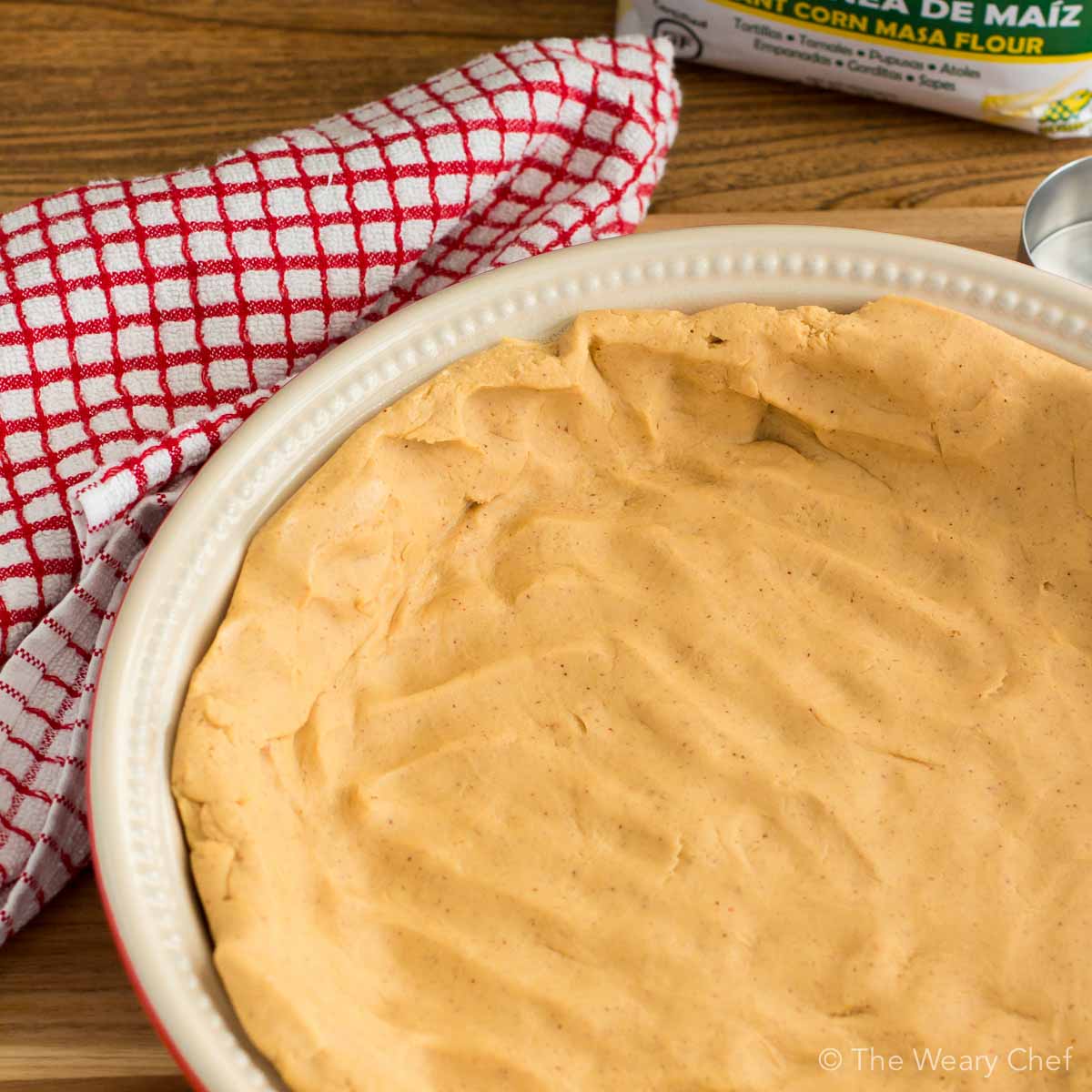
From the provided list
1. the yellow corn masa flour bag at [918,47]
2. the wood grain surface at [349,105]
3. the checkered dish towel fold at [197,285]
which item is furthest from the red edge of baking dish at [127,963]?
the yellow corn masa flour bag at [918,47]

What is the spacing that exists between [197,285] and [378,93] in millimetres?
473

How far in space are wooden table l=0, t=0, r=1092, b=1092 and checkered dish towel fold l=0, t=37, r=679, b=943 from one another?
6.6 inches

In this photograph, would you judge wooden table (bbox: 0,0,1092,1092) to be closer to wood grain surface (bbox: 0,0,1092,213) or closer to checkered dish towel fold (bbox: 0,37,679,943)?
wood grain surface (bbox: 0,0,1092,213)

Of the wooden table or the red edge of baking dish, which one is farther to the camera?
the wooden table

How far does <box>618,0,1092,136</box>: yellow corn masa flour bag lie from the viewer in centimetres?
151

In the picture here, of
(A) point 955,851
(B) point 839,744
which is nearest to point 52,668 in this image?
(B) point 839,744

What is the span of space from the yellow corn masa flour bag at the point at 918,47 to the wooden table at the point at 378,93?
0.04 meters

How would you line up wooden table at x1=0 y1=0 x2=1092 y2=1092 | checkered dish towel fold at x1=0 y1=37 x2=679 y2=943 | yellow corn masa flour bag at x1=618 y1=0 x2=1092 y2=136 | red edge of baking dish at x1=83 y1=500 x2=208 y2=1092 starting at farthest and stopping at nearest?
wooden table at x1=0 y1=0 x2=1092 y2=1092, yellow corn masa flour bag at x1=618 y1=0 x2=1092 y2=136, checkered dish towel fold at x1=0 y1=37 x2=679 y2=943, red edge of baking dish at x1=83 y1=500 x2=208 y2=1092

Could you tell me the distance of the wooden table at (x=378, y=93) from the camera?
5.38 ft

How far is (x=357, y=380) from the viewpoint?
1281 mm

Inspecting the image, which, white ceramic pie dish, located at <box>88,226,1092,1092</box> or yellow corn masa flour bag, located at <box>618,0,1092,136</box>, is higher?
yellow corn masa flour bag, located at <box>618,0,1092,136</box>

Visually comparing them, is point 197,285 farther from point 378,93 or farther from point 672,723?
point 672,723

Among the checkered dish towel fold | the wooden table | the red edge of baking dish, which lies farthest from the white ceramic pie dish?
the wooden table

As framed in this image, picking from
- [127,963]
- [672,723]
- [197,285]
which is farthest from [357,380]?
[127,963]
